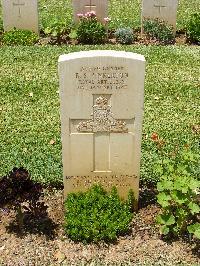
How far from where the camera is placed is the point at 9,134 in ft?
23.0

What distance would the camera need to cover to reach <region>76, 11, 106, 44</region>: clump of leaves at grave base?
1084 centimetres

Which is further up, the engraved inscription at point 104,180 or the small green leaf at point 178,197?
the small green leaf at point 178,197

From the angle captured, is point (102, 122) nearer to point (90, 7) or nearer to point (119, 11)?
point (90, 7)

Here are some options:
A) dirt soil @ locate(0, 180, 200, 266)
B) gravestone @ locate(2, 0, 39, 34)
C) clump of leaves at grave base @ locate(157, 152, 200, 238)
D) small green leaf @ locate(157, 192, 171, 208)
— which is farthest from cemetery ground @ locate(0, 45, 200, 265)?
gravestone @ locate(2, 0, 39, 34)

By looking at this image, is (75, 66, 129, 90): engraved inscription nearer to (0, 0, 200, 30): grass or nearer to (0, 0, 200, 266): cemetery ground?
(0, 0, 200, 266): cemetery ground

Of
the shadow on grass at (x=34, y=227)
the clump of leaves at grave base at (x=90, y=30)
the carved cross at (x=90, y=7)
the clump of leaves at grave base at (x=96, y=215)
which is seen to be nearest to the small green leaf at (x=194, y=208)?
the clump of leaves at grave base at (x=96, y=215)

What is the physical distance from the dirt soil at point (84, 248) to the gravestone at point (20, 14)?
6.84m

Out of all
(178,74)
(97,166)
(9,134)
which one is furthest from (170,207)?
(178,74)

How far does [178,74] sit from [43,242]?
5.06m

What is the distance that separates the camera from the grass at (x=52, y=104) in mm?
6441

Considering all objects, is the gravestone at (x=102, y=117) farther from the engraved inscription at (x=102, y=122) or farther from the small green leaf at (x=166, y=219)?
the small green leaf at (x=166, y=219)

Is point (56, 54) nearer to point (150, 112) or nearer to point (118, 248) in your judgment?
point (150, 112)

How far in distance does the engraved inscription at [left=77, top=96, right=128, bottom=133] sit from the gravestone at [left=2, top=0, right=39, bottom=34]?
681 centimetres

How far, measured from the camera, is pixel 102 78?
4.63 meters
